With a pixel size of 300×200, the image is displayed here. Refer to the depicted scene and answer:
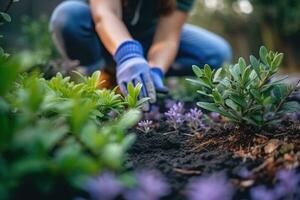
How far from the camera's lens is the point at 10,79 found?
69 cm

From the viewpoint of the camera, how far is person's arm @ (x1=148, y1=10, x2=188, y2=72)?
254 cm

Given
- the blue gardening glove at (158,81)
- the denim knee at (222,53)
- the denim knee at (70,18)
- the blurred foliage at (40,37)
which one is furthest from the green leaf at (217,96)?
the blurred foliage at (40,37)

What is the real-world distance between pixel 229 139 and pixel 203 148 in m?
0.08

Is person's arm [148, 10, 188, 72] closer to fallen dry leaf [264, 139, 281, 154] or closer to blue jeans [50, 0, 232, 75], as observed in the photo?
blue jeans [50, 0, 232, 75]

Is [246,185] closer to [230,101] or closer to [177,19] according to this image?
[230,101]

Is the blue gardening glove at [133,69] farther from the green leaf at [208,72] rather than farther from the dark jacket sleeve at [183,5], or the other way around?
the dark jacket sleeve at [183,5]

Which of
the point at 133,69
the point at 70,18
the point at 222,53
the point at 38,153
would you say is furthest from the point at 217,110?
the point at 222,53

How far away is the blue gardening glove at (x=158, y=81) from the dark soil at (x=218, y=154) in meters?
0.52

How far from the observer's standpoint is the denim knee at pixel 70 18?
9.52 ft

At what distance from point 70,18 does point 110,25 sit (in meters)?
0.82

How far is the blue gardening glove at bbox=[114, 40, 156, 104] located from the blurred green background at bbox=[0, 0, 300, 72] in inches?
145

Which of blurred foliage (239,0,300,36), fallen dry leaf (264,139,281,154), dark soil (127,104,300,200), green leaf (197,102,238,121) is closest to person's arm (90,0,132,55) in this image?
dark soil (127,104,300,200)

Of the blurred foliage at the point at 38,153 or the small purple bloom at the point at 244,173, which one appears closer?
the blurred foliage at the point at 38,153

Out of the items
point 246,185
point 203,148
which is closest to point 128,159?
point 203,148
